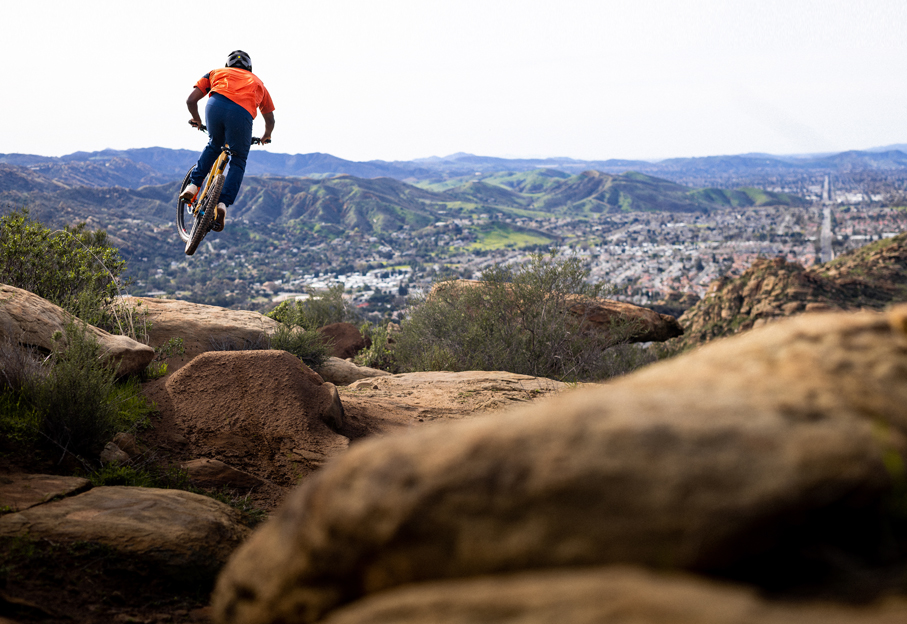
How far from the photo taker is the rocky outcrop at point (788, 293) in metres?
28.9

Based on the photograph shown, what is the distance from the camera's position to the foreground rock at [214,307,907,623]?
1.48 metres

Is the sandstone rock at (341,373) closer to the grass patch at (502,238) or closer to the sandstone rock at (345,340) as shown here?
the sandstone rock at (345,340)

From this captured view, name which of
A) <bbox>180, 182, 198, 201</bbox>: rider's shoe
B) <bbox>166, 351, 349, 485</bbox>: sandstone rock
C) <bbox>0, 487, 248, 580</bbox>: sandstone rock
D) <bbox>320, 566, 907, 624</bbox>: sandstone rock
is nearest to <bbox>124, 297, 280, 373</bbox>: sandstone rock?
<bbox>180, 182, 198, 201</bbox>: rider's shoe

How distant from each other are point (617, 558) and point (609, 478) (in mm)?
210

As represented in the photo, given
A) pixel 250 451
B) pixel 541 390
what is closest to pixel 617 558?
pixel 250 451

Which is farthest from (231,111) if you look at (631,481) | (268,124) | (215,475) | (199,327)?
(631,481)

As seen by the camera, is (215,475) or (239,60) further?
(239,60)

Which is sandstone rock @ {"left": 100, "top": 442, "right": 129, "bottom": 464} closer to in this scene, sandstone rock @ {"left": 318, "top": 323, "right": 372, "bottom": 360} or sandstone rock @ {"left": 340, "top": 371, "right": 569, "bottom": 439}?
sandstone rock @ {"left": 340, "top": 371, "right": 569, "bottom": 439}

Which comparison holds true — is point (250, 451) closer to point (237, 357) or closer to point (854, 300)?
point (237, 357)

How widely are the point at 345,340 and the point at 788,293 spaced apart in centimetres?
2523

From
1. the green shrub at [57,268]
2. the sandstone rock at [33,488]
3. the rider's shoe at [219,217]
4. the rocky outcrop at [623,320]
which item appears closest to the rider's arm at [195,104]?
the rider's shoe at [219,217]

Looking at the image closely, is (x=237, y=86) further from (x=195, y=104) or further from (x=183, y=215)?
(x=183, y=215)

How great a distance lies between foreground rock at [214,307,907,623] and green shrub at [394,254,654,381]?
11080 millimetres

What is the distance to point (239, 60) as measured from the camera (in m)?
7.88
